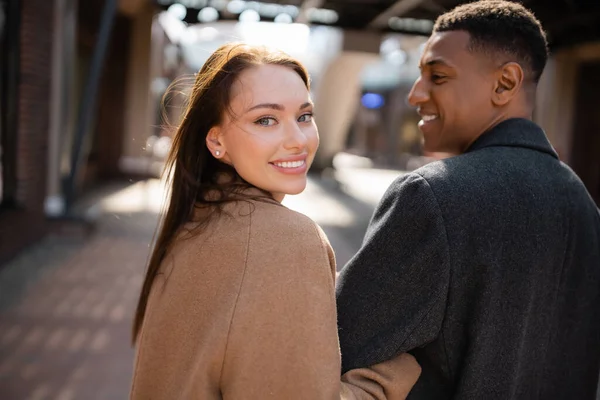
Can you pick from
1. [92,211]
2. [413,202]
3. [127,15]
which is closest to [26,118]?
[92,211]

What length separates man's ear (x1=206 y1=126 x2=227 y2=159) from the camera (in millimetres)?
1563

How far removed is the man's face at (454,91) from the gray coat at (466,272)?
0.46 ft

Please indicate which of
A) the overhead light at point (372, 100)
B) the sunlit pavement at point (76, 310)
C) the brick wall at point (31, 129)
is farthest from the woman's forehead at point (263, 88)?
the overhead light at point (372, 100)

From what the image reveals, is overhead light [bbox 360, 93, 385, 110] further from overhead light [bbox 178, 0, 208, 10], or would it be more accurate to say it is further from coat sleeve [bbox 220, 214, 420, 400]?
coat sleeve [bbox 220, 214, 420, 400]

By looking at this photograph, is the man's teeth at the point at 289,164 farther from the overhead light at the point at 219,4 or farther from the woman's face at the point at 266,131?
the overhead light at the point at 219,4

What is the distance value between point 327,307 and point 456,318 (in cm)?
34

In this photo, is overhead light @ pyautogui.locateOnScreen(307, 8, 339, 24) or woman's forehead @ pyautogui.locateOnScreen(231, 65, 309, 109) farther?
overhead light @ pyautogui.locateOnScreen(307, 8, 339, 24)

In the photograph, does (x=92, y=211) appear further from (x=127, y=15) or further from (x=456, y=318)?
(x=456, y=318)

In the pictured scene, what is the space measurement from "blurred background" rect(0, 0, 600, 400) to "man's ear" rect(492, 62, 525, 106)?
1.91ft

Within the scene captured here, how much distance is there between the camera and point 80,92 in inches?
526

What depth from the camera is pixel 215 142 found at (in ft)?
5.16

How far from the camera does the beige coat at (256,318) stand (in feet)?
4.36

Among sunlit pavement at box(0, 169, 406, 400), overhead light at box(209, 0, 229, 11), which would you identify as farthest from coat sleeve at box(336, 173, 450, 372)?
overhead light at box(209, 0, 229, 11)

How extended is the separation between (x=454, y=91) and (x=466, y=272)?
0.55 m
